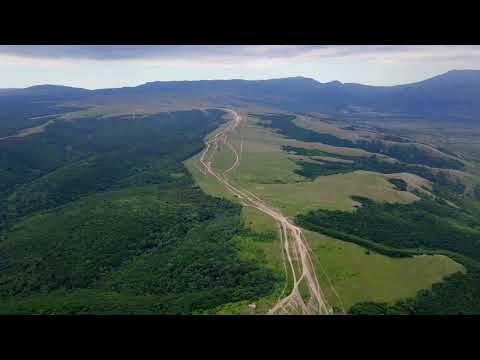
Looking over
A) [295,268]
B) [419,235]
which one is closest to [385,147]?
[419,235]

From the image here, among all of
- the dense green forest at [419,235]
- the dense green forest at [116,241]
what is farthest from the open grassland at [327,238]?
the dense green forest at [116,241]

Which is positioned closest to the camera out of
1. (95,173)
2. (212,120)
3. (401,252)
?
(401,252)

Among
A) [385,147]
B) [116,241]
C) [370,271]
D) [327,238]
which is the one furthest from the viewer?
[385,147]

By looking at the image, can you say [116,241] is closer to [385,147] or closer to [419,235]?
[419,235]

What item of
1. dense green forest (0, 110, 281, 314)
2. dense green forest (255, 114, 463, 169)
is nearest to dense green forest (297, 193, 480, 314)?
dense green forest (0, 110, 281, 314)

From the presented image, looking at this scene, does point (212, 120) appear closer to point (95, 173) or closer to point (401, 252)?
point (95, 173)

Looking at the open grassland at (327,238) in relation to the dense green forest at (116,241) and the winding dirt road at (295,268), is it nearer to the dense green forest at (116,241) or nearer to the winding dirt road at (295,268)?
the winding dirt road at (295,268)

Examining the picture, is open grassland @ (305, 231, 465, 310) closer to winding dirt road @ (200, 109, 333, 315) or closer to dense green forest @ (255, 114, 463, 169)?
winding dirt road @ (200, 109, 333, 315)
